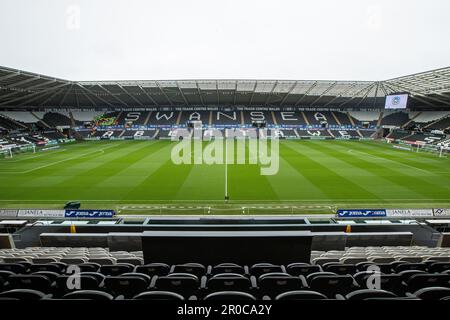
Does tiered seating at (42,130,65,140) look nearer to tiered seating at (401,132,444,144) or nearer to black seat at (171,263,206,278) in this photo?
black seat at (171,263,206,278)

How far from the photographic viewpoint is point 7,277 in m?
4.42

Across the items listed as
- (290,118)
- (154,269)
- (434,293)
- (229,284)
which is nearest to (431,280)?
(434,293)

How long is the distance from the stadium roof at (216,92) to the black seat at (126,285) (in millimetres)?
43153

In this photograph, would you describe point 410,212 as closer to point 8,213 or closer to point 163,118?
point 8,213

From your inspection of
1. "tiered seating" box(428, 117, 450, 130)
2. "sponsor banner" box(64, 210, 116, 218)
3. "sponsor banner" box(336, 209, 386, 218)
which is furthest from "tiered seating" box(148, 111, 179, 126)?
"tiered seating" box(428, 117, 450, 130)

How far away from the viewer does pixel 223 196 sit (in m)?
20.0

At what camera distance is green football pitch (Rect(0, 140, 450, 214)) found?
59.9 feet

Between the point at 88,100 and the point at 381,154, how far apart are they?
6449 centimetres

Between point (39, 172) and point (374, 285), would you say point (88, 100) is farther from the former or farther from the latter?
point (374, 285)

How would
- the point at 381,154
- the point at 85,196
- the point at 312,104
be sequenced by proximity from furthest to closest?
the point at 312,104, the point at 381,154, the point at 85,196

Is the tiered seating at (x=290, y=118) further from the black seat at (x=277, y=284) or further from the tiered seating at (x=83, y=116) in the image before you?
the black seat at (x=277, y=284)

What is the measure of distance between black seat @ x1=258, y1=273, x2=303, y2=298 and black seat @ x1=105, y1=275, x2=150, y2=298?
2.04m

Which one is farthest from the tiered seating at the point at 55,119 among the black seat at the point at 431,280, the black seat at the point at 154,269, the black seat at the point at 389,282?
the black seat at the point at 431,280
